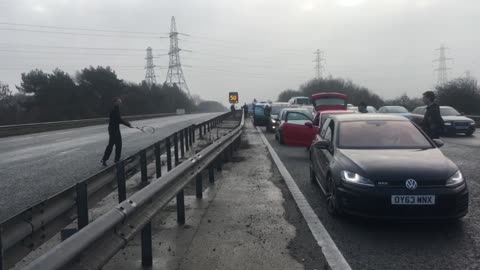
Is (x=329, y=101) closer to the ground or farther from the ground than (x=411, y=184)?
farther from the ground

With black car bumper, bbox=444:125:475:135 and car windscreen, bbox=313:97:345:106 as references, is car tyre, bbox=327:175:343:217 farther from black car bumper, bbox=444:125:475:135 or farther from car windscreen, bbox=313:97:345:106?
car windscreen, bbox=313:97:345:106

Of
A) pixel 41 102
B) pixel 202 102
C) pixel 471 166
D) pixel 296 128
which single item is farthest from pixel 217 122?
pixel 202 102

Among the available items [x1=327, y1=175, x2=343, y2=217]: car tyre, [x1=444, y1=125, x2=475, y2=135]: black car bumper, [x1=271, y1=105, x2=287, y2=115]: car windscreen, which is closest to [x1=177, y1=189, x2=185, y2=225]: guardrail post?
[x1=327, y1=175, x2=343, y2=217]: car tyre

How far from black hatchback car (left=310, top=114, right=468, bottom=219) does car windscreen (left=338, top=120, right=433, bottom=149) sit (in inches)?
0.6

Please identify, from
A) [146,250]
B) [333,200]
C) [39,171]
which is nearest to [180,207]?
[146,250]

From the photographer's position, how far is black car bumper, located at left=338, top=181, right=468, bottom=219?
18.3 feet

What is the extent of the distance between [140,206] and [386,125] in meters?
4.97

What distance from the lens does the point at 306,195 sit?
26.4ft

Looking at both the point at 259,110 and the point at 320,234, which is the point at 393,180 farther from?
the point at 259,110

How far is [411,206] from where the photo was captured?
5.58 meters

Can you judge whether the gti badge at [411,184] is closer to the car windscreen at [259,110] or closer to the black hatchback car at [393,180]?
the black hatchback car at [393,180]

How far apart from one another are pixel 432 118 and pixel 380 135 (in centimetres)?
253

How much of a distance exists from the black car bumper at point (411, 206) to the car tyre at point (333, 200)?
0.42 metres

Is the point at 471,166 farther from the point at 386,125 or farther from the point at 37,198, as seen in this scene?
the point at 37,198
